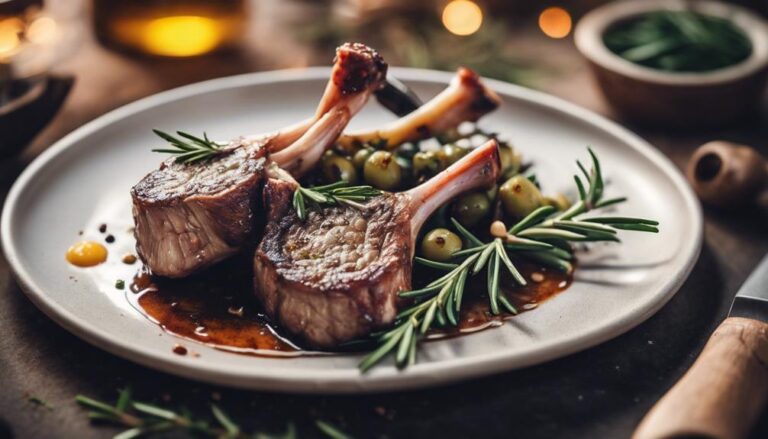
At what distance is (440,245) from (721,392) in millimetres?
891

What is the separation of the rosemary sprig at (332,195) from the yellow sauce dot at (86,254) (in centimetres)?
66

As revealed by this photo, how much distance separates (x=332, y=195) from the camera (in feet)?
7.66

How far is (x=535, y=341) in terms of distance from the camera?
2.14 m

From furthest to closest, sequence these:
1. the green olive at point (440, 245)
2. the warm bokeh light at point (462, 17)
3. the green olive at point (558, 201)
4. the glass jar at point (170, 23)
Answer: the warm bokeh light at point (462, 17) < the glass jar at point (170, 23) < the green olive at point (558, 201) < the green olive at point (440, 245)

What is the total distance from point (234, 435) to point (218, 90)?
1.85 m

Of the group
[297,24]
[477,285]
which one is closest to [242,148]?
[477,285]

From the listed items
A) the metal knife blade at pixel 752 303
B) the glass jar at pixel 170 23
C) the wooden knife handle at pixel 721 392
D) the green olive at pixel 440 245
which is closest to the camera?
the wooden knife handle at pixel 721 392

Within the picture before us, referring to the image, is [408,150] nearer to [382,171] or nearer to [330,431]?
[382,171]

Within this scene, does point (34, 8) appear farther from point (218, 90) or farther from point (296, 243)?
point (296, 243)

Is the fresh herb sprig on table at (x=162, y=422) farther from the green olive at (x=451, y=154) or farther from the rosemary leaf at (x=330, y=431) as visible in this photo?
the green olive at (x=451, y=154)

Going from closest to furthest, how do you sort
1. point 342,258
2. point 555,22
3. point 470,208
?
1. point 342,258
2. point 470,208
3. point 555,22

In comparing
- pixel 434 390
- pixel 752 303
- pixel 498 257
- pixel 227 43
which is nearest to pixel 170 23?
pixel 227 43

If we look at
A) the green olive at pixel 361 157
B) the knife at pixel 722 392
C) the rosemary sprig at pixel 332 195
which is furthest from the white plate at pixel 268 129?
the green olive at pixel 361 157

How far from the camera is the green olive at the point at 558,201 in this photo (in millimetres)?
2724
